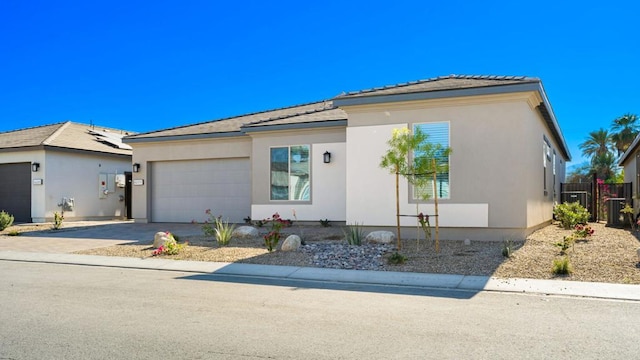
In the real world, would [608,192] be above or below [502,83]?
below

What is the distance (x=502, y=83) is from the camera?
40.2 ft

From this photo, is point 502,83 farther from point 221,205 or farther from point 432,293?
point 221,205

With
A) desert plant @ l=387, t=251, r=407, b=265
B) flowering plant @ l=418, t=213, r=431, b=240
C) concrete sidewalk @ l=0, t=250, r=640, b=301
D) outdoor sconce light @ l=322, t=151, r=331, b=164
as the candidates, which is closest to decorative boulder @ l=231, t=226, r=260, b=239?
concrete sidewalk @ l=0, t=250, r=640, b=301

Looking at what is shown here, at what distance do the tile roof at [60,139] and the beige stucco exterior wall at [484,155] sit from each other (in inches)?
600

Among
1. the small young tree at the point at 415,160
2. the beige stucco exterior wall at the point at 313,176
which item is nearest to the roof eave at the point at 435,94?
the small young tree at the point at 415,160

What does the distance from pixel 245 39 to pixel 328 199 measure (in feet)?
29.0

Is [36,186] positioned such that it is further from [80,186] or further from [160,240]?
[160,240]

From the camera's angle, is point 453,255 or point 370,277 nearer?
point 370,277

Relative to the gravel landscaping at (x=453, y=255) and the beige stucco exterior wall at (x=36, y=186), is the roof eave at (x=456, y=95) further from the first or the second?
the beige stucco exterior wall at (x=36, y=186)

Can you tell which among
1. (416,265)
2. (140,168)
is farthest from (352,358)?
(140,168)

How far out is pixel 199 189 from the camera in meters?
19.9

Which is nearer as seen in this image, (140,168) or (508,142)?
(508,142)

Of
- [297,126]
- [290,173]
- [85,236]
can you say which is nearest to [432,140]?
[297,126]

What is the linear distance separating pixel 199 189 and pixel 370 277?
12.3 meters
